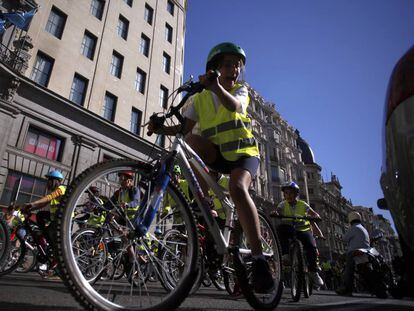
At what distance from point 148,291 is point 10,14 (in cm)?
1581

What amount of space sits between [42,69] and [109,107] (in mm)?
4077

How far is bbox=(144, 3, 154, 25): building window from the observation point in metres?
22.6

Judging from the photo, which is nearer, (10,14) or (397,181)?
(397,181)

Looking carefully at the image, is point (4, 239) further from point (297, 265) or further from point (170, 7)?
point (170, 7)

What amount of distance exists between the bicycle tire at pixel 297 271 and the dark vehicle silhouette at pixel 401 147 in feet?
8.31

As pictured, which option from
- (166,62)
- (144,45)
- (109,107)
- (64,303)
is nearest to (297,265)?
(64,303)

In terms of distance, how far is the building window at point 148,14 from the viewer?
22566 mm

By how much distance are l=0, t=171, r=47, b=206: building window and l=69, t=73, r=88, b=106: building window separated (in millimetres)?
4829

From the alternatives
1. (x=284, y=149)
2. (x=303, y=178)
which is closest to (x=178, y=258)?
(x=284, y=149)

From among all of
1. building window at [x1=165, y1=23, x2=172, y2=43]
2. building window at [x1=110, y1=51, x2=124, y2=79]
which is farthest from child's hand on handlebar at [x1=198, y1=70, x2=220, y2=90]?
building window at [x1=165, y1=23, x2=172, y2=43]

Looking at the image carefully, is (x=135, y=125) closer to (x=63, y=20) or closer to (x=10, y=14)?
(x=63, y=20)

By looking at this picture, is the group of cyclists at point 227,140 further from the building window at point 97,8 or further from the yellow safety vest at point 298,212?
the building window at point 97,8

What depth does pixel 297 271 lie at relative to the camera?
4.42m

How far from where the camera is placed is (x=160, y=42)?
23078mm
